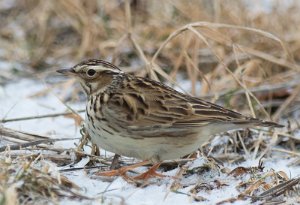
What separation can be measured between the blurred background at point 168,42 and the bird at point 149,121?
1.87m

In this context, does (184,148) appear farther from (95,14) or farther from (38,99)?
(95,14)

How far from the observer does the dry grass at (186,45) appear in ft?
22.2

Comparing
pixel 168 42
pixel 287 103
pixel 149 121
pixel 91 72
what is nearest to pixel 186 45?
pixel 168 42

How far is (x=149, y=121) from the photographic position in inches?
193

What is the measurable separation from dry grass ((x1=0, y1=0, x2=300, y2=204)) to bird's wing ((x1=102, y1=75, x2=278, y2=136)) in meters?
1.07

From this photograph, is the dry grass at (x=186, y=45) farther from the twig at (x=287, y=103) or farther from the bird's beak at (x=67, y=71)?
the bird's beak at (x=67, y=71)

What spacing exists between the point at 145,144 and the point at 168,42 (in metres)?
2.61

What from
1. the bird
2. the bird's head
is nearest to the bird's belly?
the bird

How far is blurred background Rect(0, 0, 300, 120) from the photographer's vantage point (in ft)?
24.0

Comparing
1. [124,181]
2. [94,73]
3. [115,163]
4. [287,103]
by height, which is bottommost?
[124,181]

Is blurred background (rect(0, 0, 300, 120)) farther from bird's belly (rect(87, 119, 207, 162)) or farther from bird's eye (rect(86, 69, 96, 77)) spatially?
bird's belly (rect(87, 119, 207, 162))

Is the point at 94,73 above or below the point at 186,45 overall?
below

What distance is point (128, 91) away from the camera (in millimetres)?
5109

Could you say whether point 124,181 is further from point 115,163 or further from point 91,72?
point 91,72
